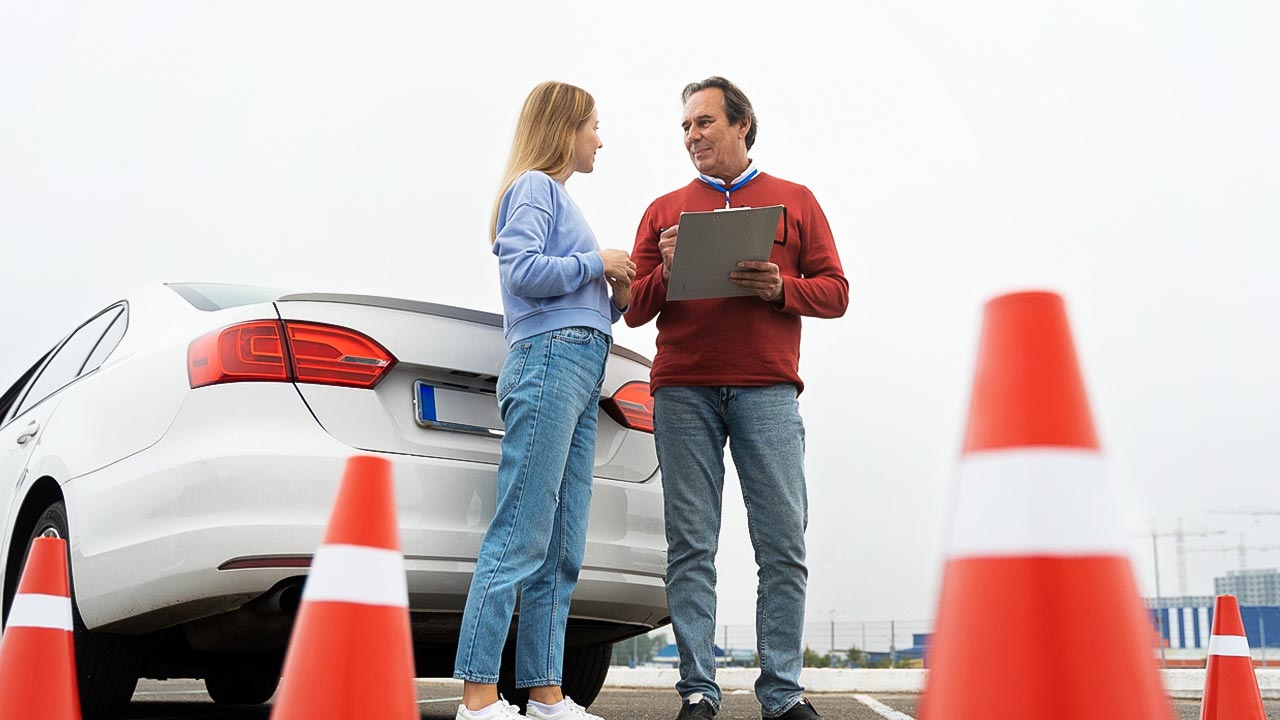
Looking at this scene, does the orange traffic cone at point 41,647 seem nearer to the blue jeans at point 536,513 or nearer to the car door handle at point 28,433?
the blue jeans at point 536,513

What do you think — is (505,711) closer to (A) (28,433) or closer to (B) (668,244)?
(B) (668,244)

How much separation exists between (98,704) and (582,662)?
63.0 inches

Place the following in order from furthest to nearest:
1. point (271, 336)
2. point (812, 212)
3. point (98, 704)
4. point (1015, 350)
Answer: point (812, 212), point (98, 704), point (271, 336), point (1015, 350)

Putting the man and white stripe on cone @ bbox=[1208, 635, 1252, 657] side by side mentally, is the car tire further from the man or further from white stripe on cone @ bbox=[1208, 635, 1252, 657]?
white stripe on cone @ bbox=[1208, 635, 1252, 657]

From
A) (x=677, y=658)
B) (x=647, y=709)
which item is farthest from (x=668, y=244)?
(x=677, y=658)

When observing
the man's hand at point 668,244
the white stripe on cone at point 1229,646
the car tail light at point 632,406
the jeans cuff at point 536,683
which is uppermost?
the man's hand at point 668,244

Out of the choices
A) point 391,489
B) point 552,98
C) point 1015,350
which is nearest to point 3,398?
point 552,98

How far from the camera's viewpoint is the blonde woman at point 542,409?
3.09 m

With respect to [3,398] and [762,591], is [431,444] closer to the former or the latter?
[762,591]

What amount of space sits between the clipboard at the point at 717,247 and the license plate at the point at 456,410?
685 mm

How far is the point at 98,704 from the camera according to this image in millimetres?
3404

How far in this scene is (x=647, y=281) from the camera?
389cm

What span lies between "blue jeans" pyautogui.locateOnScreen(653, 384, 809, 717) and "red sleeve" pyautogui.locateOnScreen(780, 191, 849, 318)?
0.28 metres

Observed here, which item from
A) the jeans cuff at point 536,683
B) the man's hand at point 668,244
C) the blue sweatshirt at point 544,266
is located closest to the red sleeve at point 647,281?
the man's hand at point 668,244
